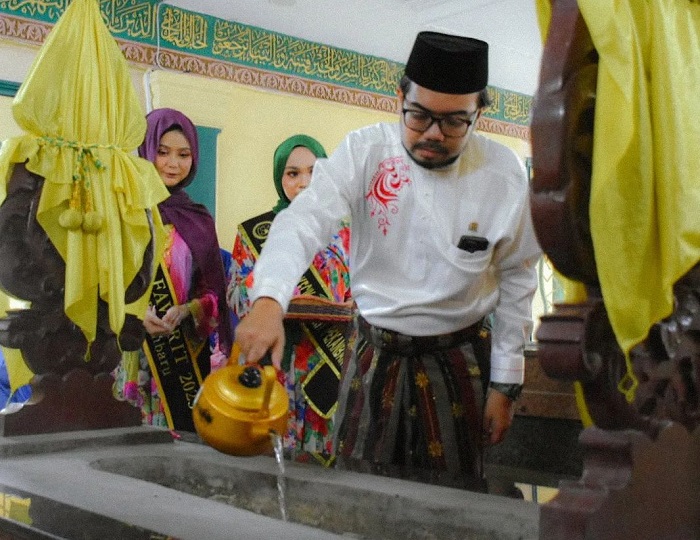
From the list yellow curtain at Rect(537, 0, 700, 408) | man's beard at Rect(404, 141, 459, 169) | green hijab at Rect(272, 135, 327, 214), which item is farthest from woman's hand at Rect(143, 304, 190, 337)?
yellow curtain at Rect(537, 0, 700, 408)

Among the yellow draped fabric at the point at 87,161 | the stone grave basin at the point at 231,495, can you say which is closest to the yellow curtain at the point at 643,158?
the stone grave basin at the point at 231,495

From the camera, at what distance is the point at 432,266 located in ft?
6.45

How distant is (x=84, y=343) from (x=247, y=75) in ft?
12.3

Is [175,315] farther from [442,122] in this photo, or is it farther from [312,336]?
[442,122]

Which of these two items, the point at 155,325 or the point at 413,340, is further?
the point at 155,325

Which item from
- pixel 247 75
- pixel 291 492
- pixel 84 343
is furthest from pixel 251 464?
pixel 247 75

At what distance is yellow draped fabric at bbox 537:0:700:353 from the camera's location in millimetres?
967

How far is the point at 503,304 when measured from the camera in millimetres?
2033

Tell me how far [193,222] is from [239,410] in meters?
2.14

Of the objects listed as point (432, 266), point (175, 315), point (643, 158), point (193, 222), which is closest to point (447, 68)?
point (432, 266)

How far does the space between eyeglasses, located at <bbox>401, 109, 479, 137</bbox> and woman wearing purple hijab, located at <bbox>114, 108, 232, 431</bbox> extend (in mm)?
1548

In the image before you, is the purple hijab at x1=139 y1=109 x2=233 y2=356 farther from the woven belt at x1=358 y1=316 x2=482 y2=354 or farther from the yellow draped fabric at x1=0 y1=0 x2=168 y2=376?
the woven belt at x1=358 y1=316 x2=482 y2=354

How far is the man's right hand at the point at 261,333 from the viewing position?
1451 mm

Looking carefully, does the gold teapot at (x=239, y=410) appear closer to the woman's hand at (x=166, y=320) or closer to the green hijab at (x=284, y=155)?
the woman's hand at (x=166, y=320)
